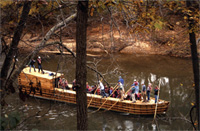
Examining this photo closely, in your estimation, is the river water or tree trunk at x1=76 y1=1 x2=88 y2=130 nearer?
tree trunk at x1=76 y1=1 x2=88 y2=130

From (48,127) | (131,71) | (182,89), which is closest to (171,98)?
(182,89)

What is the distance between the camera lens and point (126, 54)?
94.2 ft

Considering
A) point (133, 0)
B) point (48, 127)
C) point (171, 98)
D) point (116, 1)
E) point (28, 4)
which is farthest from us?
point (171, 98)

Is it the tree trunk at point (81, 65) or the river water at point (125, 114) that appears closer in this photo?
the tree trunk at point (81, 65)

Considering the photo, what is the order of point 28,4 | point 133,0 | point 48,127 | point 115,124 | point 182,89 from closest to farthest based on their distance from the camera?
point 133,0
point 28,4
point 48,127
point 115,124
point 182,89

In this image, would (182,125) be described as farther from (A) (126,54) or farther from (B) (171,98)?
(A) (126,54)

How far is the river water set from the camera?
12180mm

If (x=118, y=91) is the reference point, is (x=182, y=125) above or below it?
below

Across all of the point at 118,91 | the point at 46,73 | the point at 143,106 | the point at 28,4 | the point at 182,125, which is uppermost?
the point at 28,4

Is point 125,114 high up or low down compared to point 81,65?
down

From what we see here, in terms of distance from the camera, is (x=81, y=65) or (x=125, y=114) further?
(x=125, y=114)

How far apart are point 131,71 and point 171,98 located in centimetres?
650

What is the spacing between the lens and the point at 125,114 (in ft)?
47.3

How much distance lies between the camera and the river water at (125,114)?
1218 cm
